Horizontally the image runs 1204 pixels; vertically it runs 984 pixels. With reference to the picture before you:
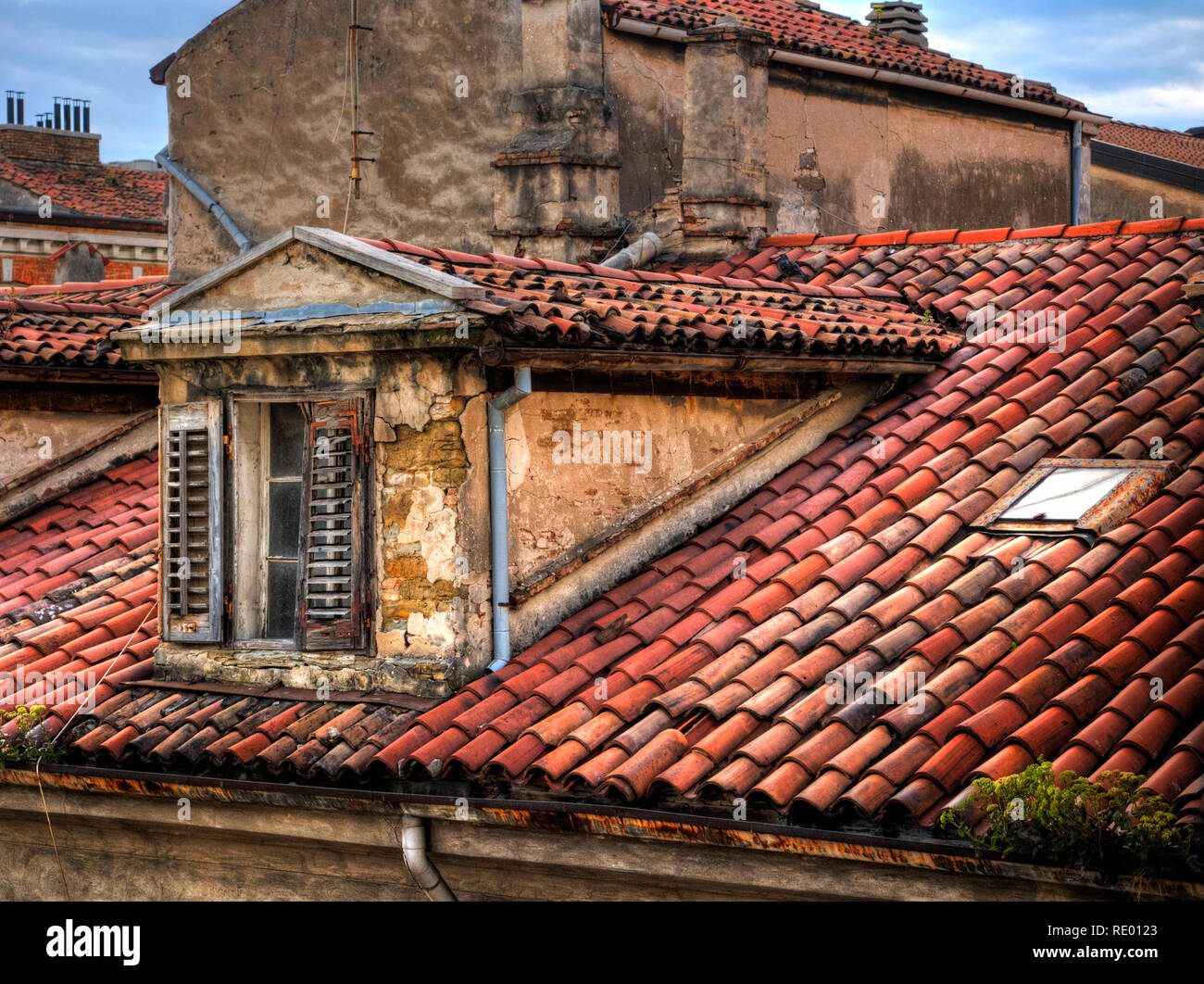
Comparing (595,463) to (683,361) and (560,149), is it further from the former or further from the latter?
(560,149)

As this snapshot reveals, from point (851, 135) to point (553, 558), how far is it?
367 inches

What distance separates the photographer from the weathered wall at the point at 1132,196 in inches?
867

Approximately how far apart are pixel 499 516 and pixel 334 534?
89 cm

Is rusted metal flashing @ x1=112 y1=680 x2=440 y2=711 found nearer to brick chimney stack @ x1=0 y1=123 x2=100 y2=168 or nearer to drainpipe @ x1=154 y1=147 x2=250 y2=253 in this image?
drainpipe @ x1=154 y1=147 x2=250 y2=253

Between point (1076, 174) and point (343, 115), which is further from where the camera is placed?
point (1076, 174)

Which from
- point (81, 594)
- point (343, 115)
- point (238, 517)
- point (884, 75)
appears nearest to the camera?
point (238, 517)

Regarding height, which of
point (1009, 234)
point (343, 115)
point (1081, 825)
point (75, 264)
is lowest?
point (1081, 825)

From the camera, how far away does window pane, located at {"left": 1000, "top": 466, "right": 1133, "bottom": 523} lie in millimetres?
7223

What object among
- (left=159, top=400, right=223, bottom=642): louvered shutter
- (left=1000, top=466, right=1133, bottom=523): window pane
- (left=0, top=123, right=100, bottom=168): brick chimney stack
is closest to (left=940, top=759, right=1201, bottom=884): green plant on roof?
(left=1000, top=466, right=1133, bottom=523): window pane

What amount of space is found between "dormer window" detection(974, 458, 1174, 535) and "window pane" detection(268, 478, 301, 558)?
3630 millimetres

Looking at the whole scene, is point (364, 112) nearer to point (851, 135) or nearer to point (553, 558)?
point (851, 135)

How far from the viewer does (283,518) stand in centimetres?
803

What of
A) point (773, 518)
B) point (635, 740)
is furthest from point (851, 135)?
point (635, 740)

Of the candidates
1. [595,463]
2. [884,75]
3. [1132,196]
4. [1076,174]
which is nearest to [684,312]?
[595,463]
